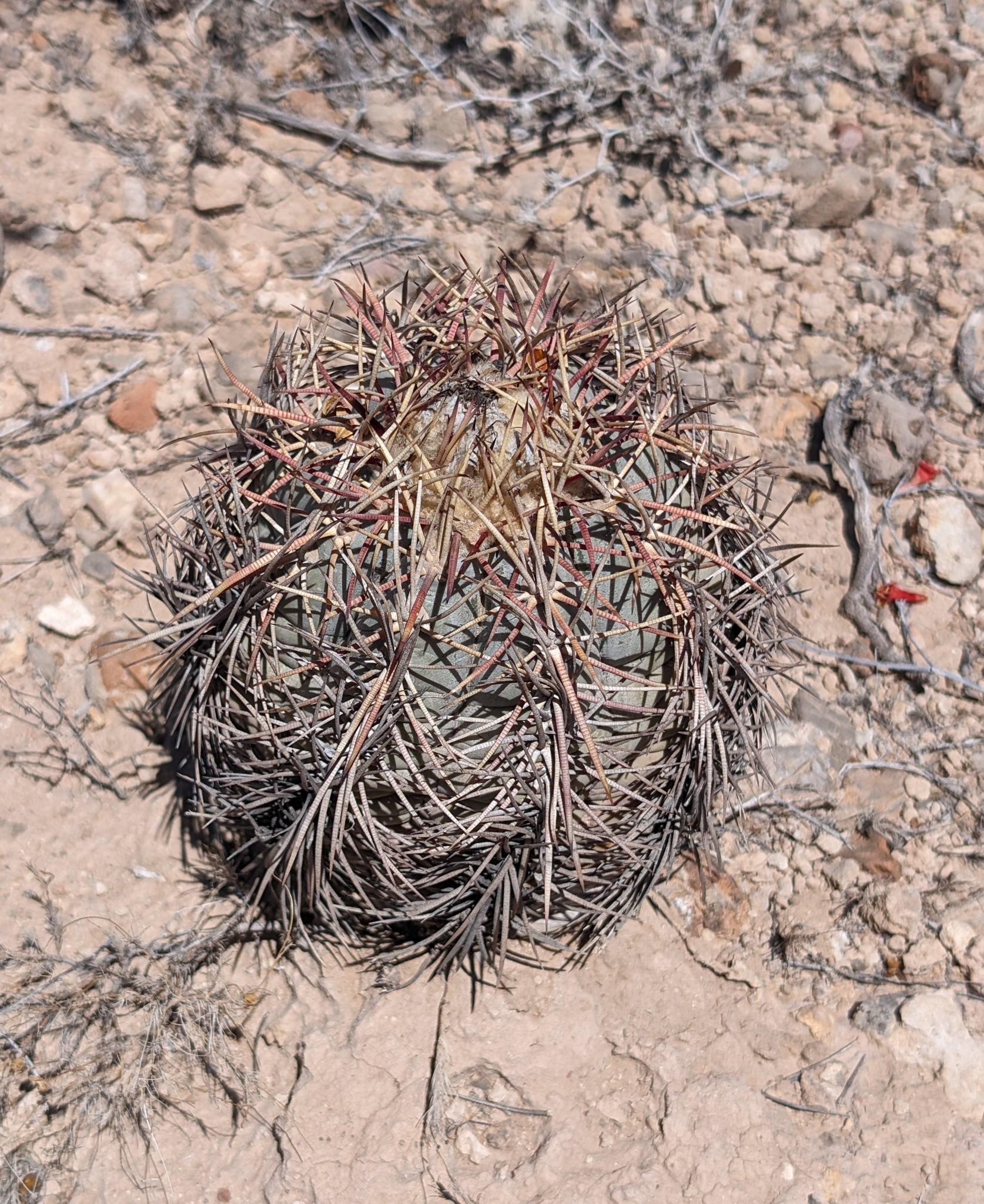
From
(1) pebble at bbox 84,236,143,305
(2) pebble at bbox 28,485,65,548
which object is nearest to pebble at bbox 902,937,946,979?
(2) pebble at bbox 28,485,65,548

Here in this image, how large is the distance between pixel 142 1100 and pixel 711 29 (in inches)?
152

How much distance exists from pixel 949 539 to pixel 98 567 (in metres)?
2.45

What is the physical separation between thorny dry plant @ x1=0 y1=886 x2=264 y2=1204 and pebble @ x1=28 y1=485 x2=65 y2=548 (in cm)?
111

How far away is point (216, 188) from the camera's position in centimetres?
354

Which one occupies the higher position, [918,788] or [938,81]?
[938,81]

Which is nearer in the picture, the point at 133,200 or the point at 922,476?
the point at 922,476

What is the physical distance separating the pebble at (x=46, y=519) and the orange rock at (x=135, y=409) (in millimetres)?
331

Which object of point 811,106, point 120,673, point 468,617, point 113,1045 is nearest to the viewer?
point 468,617

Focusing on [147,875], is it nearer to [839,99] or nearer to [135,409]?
[135,409]

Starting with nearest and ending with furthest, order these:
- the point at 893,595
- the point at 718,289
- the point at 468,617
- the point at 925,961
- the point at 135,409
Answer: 1. the point at 468,617
2. the point at 925,961
3. the point at 893,595
4. the point at 135,409
5. the point at 718,289

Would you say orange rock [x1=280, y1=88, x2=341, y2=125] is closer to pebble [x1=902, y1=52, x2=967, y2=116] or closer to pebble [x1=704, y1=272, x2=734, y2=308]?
pebble [x1=704, y1=272, x2=734, y2=308]

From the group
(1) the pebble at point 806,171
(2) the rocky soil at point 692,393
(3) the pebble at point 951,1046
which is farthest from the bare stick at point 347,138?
(3) the pebble at point 951,1046

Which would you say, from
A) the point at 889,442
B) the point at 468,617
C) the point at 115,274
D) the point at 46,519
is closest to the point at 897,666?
the point at 889,442

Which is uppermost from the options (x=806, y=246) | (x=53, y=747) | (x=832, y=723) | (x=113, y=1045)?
(x=806, y=246)
